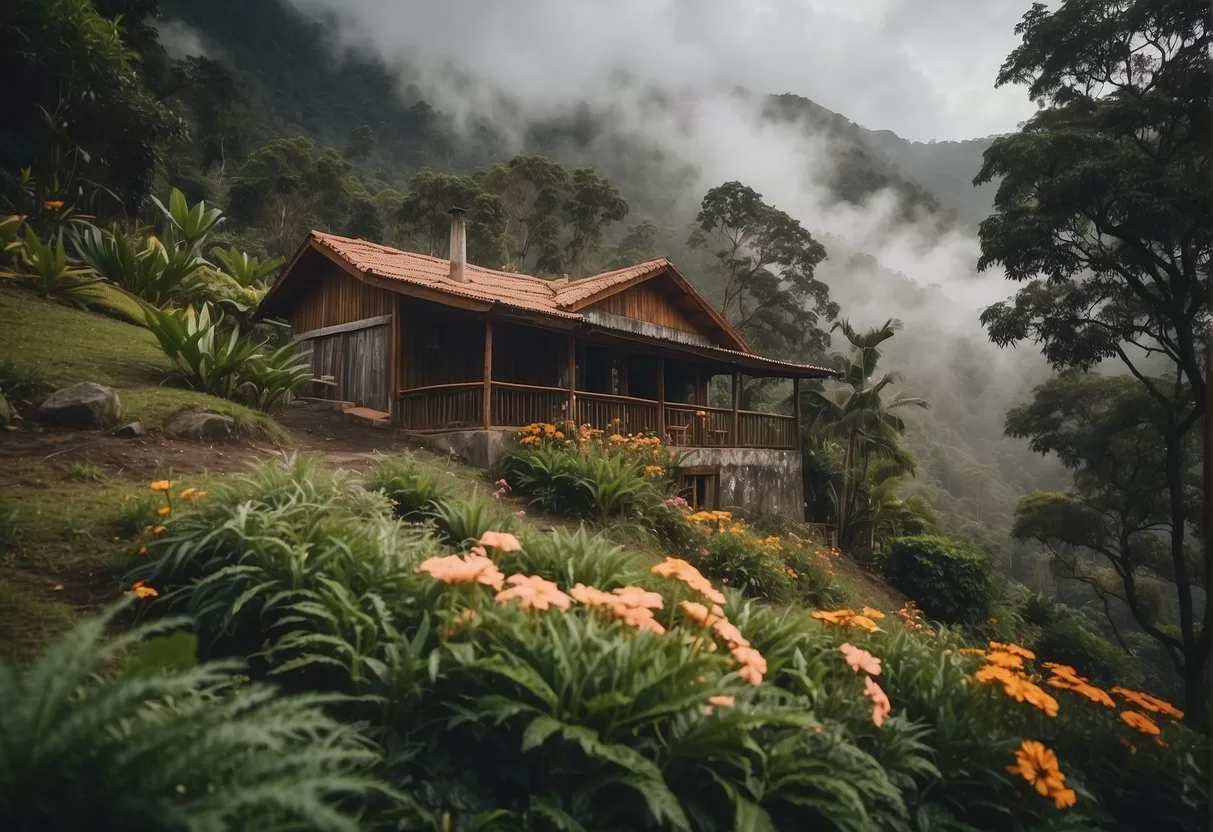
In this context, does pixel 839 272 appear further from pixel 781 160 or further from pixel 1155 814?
pixel 1155 814

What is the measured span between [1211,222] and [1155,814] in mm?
12930

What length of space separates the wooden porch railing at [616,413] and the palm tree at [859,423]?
10.2 m

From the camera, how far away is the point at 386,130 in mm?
68812

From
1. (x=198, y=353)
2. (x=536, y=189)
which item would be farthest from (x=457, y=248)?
(x=536, y=189)

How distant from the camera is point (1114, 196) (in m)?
11.5

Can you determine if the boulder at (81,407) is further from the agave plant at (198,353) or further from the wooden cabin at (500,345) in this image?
the wooden cabin at (500,345)

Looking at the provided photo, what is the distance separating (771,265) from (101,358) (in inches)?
1232

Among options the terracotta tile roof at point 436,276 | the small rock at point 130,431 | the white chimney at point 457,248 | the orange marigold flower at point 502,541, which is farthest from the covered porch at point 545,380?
the orange marigold flower at point 502,541

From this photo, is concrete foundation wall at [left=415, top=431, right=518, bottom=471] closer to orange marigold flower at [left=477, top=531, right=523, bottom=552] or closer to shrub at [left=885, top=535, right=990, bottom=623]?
orange marigold flower at [left=477, top=531, right=523, bottom=552]

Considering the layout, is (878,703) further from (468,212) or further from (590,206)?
(590,206)

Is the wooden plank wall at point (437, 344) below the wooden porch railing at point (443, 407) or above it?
above

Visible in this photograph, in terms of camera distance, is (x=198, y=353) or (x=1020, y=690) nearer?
(x=1020, y=690)

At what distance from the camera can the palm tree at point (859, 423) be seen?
69.9ft

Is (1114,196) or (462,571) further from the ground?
(1114,196)
